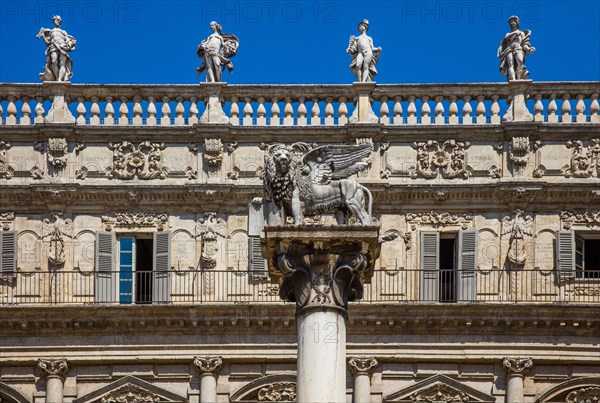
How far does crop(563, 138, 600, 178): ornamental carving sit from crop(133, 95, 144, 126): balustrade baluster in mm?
11911

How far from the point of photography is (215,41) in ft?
216

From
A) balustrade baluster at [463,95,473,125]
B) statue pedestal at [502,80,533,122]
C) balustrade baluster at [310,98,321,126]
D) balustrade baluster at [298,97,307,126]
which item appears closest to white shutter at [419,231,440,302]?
balustrade baluster at [463,95,473,125]

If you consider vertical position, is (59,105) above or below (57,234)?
above

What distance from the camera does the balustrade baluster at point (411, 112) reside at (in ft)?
214

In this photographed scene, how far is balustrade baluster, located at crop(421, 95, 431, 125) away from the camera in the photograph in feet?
214

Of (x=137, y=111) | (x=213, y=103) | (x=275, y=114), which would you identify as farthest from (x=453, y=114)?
(x=137, y=111)

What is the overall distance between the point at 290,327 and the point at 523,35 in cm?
1077

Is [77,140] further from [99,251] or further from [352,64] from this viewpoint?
[352,64]

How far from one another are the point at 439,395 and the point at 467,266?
3.78 m

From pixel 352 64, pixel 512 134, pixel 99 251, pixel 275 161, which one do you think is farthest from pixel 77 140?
pixel 275 161

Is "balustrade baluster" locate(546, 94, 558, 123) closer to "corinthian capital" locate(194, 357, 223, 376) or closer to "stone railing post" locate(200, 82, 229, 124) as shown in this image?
"stone railing post" locate(200, 82, 229, 124)

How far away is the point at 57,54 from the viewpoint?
217 feet

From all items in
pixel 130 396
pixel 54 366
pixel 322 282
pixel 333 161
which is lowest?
pixel 130 396

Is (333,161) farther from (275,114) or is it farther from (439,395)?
(275,114)
